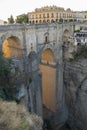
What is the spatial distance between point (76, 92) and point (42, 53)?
225 inches

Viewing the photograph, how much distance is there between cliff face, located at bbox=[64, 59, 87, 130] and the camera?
20.1 m

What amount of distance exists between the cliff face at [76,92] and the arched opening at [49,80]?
1703mm

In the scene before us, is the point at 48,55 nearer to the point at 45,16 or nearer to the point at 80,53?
the point at 80,53

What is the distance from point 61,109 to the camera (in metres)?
21.5

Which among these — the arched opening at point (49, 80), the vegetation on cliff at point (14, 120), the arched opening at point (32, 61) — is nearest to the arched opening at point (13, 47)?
the arched opening at point (32, 61)

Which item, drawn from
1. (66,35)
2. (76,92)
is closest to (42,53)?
(66,35)

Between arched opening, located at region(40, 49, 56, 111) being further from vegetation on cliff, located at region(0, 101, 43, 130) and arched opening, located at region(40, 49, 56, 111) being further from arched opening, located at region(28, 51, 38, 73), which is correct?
vegetation on cliff, located at region(0, 101, 43, 130)

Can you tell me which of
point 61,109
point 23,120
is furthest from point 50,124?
point 23,120

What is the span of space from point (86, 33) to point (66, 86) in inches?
297

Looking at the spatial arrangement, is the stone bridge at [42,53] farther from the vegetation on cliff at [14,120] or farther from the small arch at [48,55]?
the vegetation on cliff at [14,120]

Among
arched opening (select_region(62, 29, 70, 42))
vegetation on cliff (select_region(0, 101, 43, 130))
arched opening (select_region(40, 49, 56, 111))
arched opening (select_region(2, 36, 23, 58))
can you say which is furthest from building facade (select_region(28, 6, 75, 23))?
vegetation on cliff (select_region(0, 101, 43, 130))

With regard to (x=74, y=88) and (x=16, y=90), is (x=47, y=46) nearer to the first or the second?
(x=74, y=88)

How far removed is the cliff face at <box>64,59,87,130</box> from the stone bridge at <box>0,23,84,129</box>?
0.73 m

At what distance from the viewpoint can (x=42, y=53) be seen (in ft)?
65.0
